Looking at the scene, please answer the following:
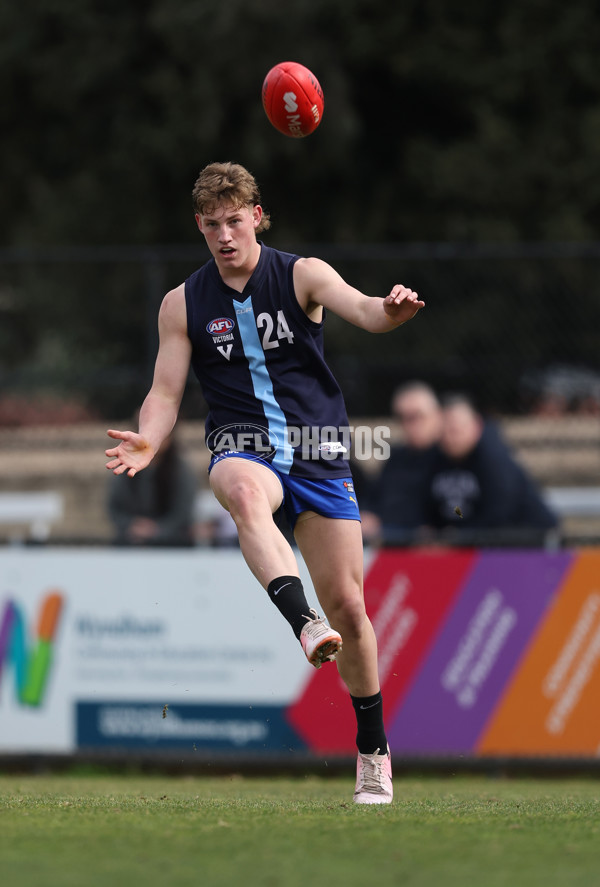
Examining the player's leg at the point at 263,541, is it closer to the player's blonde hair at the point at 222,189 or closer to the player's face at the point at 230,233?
the player's face at the point at 230,233

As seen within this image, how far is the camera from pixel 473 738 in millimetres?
8750

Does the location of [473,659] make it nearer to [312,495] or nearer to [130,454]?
[312,495]

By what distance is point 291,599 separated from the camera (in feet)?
17.2

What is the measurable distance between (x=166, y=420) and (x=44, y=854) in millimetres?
2244

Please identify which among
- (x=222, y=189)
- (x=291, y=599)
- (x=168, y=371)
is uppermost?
(x=222, y=189)

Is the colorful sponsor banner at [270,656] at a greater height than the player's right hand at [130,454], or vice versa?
the player's right hand at [130,454]

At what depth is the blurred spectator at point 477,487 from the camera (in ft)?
32.0

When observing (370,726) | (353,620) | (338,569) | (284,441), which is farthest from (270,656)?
(284,441)

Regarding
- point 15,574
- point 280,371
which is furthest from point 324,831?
point 15,574

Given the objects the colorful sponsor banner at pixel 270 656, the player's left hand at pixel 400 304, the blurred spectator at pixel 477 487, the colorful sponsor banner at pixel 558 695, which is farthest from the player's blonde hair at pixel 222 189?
the blurred spectator at pixel 477 487

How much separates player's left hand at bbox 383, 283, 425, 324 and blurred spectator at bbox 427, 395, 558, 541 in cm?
443

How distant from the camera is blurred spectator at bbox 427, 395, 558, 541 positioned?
9.76 m

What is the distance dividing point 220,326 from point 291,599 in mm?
1279

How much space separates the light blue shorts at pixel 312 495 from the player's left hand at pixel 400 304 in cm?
82
